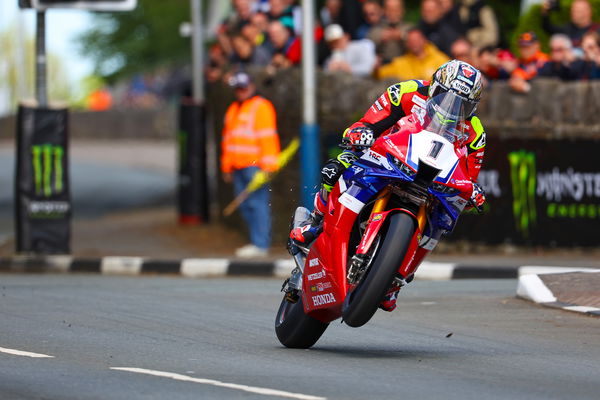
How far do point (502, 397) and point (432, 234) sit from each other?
196cm

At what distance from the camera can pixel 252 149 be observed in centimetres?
1848

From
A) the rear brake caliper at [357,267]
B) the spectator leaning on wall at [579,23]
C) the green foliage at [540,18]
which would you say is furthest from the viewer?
the green foliage at [540,18]

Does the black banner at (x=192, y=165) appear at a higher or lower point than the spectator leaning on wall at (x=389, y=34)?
lower

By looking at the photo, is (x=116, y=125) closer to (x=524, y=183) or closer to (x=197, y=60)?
(x=197, y=60)

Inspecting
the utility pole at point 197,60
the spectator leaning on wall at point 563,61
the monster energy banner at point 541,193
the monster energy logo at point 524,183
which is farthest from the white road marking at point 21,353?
the utility pole at point 197,60

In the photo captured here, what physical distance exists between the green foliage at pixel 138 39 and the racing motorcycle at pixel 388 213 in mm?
30214

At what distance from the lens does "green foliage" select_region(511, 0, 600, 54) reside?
67.2ft

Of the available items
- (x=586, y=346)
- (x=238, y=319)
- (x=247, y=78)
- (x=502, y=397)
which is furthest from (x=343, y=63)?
(x=502, y=397)

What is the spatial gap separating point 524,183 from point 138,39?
29.8 metres

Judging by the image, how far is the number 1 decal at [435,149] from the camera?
30.4 feet

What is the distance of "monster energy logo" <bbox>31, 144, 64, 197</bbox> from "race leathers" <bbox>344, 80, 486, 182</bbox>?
8496 millimetres

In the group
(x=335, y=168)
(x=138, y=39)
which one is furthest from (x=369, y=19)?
(x=138, y=39)

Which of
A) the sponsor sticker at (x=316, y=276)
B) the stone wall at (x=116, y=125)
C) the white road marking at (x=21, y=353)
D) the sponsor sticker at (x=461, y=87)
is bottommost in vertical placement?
the stone wall at (x=116, y=125)

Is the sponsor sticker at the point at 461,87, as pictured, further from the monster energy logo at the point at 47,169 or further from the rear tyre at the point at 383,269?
the monster energy logo at the point at 47,169
